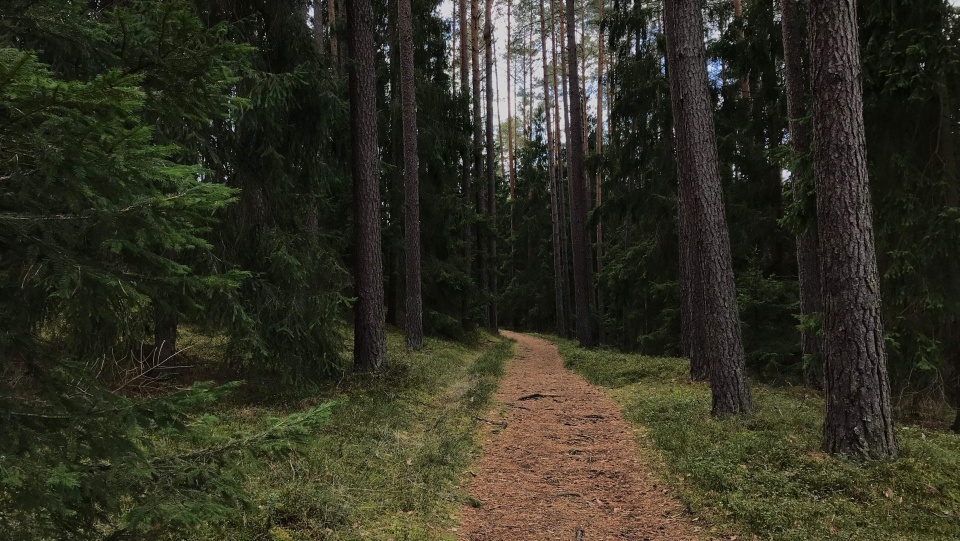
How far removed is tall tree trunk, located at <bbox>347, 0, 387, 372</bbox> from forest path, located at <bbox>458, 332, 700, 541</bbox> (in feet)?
8.48

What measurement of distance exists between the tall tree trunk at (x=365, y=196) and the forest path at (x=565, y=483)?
8.48 ft

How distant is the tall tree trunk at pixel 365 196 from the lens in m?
9.12

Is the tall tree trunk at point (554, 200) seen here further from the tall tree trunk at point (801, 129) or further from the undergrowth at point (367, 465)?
the undergrowth at point (367, 465)

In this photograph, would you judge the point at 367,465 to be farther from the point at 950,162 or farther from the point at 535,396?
the point at 950,162

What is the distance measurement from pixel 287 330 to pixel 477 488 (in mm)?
3664

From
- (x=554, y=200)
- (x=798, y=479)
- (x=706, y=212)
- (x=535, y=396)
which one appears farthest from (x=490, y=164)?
(x=798, y=479)

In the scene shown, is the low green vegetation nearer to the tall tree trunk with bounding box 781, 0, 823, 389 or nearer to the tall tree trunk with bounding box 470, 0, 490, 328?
the tall tree trunk with bounding box 781, 0, 823, 389

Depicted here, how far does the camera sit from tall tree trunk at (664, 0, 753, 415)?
7352 millimetres

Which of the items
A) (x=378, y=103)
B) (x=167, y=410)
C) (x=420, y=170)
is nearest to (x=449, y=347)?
(x=420, y=170)

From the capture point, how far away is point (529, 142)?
38.5m

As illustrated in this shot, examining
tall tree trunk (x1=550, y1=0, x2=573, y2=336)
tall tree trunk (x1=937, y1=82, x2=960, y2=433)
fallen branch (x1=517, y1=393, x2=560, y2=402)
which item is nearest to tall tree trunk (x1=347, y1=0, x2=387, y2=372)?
fallen branch (x1=517, y1=393, x2=560, y2=402)

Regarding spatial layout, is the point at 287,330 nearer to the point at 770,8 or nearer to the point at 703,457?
the point at 703,457

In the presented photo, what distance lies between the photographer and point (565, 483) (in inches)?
223

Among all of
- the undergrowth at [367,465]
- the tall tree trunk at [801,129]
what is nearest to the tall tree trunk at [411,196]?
the undergrowth at [367,465]
